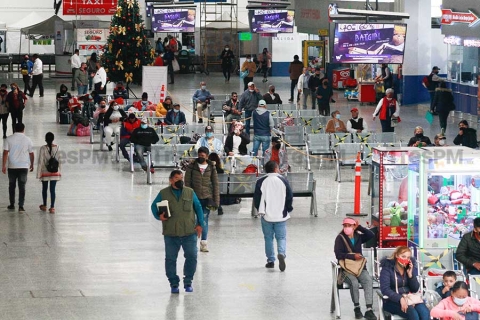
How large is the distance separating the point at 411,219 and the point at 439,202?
567 millimetres

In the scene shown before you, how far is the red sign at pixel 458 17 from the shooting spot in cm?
3117

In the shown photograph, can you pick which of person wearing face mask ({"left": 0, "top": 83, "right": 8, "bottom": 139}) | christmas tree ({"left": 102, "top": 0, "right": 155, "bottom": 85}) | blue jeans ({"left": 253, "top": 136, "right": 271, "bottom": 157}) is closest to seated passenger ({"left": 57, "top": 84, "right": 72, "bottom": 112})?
person wearing face mask ({"left": 0, "top": 83, "right": 8, "bottom": 139})

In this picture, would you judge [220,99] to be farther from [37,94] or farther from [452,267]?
[452,267]

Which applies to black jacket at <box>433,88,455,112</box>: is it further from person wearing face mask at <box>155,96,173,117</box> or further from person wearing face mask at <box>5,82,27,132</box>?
person wearing face mask at <box>5,82,27,132</box>

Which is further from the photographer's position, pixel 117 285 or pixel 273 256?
pixel 273 256

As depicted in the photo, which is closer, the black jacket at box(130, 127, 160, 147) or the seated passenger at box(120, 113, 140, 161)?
the black jacket at box(130, 127, 160, 147)

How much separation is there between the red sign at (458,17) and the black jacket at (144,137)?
34.4 ft

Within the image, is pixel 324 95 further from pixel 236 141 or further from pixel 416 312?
pixel 416 312

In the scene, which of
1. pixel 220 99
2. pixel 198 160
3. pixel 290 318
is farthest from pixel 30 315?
pixel 220 99

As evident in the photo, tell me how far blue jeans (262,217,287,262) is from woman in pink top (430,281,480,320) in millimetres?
3999

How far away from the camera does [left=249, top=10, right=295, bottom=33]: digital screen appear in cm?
4825

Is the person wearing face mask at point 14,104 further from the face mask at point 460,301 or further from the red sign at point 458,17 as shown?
the face mask at point 460,301

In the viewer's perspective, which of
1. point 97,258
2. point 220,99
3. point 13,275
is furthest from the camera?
point 220,99

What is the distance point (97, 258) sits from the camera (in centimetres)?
1667
